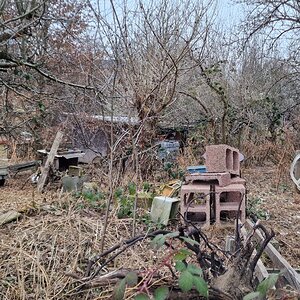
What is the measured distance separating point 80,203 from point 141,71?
3.30 meters

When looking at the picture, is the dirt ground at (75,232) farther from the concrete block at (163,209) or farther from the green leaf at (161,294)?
the green leaf at (161,294)

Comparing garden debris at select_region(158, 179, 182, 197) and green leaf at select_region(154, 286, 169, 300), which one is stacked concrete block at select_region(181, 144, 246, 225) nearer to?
garden debris at select_region(158, 179, 182, 197)

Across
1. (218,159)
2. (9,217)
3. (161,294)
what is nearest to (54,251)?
(9,217)

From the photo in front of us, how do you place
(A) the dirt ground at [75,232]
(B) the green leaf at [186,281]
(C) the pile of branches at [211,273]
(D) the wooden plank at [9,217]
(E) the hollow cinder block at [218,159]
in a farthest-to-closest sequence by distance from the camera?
(E) the hollow cinder block at [218,159] < (D) the wooden plank at [9,217] < (A) the dirt ground at [75,232] < (C) the pile of branches at [211,273] < (B) the green leaf at [186,281]

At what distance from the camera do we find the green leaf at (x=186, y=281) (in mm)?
1229

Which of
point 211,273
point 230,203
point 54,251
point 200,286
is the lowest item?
point 54,251

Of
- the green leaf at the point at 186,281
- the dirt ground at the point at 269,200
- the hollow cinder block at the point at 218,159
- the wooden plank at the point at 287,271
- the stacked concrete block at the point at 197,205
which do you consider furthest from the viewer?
the hollow cinder block at the point at 218,159

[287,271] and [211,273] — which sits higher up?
[211,273]

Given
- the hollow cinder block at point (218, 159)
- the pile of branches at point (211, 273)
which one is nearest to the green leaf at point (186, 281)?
the pile of branches at point (211, 273)

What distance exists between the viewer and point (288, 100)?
10.6 m

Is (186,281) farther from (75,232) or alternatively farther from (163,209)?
(163,209)

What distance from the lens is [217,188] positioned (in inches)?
175

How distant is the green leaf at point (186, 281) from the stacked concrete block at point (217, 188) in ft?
9.82

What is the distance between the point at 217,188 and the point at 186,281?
10.8 ft
